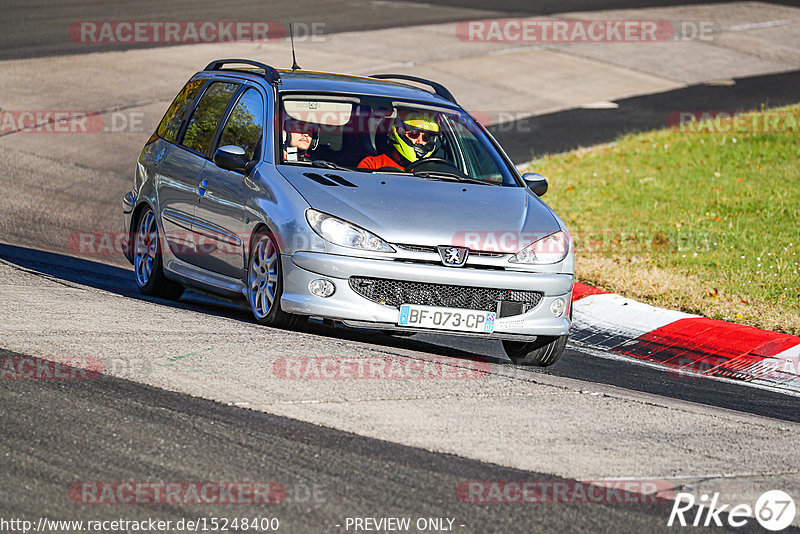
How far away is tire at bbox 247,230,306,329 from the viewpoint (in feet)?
25.3

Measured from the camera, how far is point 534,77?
23.6 metres

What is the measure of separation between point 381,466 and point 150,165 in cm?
515

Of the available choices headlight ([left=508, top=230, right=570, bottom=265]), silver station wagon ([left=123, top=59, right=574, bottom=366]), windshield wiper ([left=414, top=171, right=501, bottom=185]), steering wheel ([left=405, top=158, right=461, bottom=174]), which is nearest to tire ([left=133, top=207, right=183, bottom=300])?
silver station wagon ([left=123, top=59, right=574, bottom=366])

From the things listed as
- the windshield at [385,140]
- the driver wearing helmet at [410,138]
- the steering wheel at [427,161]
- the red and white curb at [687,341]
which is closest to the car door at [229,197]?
the windshield at [385,140]

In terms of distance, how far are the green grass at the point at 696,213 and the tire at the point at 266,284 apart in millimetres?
4176

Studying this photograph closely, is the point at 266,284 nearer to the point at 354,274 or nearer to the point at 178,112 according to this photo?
the point at 354,274

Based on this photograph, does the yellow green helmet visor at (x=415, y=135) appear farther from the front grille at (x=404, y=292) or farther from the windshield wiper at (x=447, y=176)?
the front grille at (x=404, y=292)

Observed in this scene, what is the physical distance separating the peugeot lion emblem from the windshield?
109cm

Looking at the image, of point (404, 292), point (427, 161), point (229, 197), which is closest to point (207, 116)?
point (229, 197)

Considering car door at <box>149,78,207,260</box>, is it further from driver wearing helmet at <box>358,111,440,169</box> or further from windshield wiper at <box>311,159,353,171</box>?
driver wearing helmet at <box>358,111,440,169</box>

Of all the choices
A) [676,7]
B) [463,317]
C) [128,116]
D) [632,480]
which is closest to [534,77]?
[128,116]

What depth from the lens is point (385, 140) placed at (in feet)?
28.7

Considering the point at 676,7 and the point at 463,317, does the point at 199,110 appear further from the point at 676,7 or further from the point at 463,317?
the point at 676,7

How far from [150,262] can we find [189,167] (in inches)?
38.1
